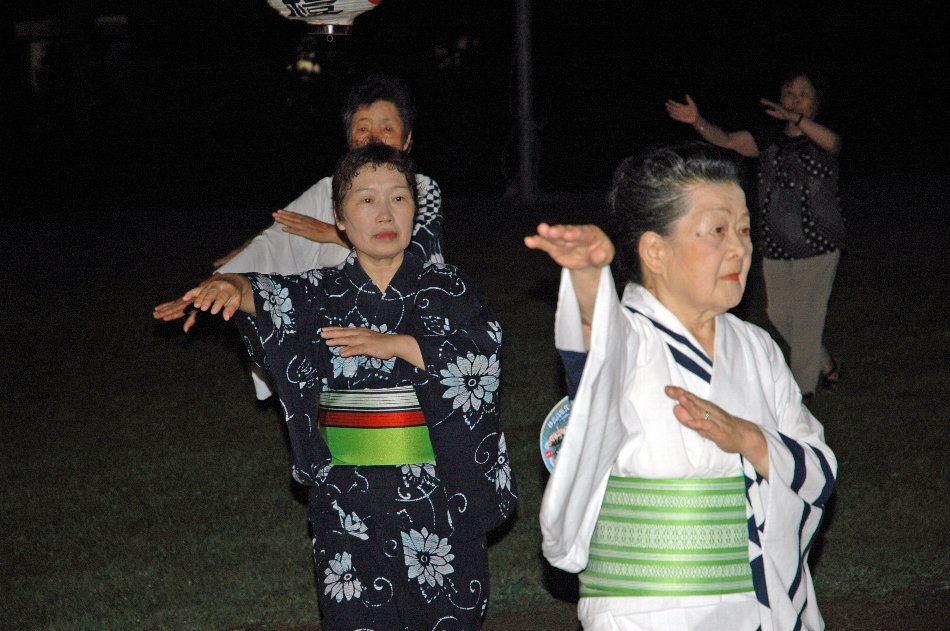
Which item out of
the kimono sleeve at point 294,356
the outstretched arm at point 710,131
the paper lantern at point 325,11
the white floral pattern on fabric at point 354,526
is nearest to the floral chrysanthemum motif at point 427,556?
the white floral pattern on fabric at point 354,526

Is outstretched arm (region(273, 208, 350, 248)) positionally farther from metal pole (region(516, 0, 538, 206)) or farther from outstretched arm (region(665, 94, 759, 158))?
metal pole (region(516, 0, 538, 206))

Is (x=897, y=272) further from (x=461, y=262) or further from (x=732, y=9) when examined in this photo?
(x=732, y=9)

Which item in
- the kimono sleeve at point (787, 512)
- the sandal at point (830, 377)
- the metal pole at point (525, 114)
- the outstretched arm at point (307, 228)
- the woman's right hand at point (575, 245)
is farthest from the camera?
the metal pole at point (525, 114)

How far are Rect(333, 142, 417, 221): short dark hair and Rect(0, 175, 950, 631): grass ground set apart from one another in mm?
1737

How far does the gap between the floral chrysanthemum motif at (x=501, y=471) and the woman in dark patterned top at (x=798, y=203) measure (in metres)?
3.00

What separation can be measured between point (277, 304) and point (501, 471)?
85 centimetres

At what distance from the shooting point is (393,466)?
131 inches

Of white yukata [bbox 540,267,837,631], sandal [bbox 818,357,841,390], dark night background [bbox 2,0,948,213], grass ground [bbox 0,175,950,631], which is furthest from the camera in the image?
dark night background [bbox 2,0,948,213]

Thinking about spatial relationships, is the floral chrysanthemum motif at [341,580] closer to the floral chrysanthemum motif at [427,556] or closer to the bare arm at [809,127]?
the floral chrysanthemum motif at [427,556]

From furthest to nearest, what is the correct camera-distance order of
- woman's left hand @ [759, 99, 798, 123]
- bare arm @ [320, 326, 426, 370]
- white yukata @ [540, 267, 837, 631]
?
woman's left hand @ [759, 99, 798, 123]
bare arm @ [320, 326, 426, 370]
white yukata @ [540, 267, 837, 631]

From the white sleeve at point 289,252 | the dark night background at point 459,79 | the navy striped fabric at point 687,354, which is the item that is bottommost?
the dark night background at point 459,79

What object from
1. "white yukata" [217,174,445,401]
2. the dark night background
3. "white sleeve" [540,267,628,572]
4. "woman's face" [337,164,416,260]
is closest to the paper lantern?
"white yukata" [217,174,445,401]

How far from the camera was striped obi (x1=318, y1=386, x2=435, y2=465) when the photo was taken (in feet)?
10.8

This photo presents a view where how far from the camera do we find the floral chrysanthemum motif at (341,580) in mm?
3283
